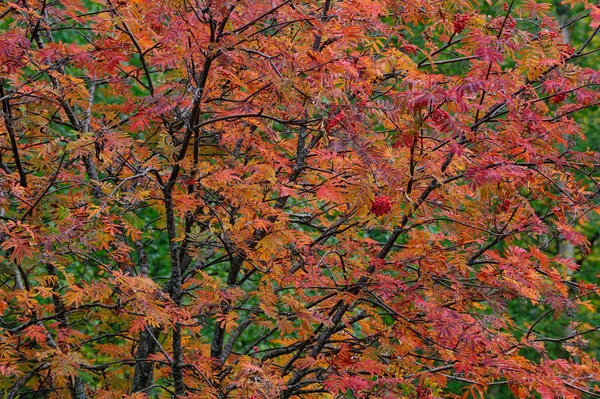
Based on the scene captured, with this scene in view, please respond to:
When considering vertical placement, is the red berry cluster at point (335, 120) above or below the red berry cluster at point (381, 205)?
above

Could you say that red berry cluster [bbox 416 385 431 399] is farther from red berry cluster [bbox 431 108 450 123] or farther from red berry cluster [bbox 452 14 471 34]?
red berry cluster [bbox 452 14 471 34]

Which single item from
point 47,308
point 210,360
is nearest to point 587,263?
point 210,360

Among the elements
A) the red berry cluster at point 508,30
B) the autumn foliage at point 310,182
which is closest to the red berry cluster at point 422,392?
the autumn foliage at point 310,182

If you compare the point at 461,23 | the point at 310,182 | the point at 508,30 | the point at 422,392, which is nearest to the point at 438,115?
the point at 508,30

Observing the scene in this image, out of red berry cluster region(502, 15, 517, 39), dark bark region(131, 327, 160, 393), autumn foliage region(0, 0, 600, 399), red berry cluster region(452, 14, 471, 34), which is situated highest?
red berry cluster region(452, 14, 471, 34)

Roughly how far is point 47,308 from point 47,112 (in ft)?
3.92

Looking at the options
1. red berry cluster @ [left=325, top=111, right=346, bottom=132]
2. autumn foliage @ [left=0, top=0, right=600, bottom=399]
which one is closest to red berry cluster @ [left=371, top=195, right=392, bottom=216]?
autumn foliage @ [left=0, top=0, right=600, bottom=399]

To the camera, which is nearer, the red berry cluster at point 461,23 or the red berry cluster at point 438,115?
the red berry cluster at point 438,115

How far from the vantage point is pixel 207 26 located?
3.55m

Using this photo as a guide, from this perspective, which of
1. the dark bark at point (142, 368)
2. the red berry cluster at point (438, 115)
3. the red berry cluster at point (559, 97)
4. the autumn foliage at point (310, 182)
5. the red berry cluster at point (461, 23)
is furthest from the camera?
the dark bark at point (142, 368)

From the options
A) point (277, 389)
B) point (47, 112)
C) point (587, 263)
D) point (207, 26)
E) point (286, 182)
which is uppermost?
point (207, 26)

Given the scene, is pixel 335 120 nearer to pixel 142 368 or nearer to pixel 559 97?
pixel 559 97

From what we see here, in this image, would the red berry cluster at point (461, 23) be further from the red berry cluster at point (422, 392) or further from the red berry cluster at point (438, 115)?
the red berry cluster at point (422, 392)

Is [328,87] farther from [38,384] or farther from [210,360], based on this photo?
[38,384]
